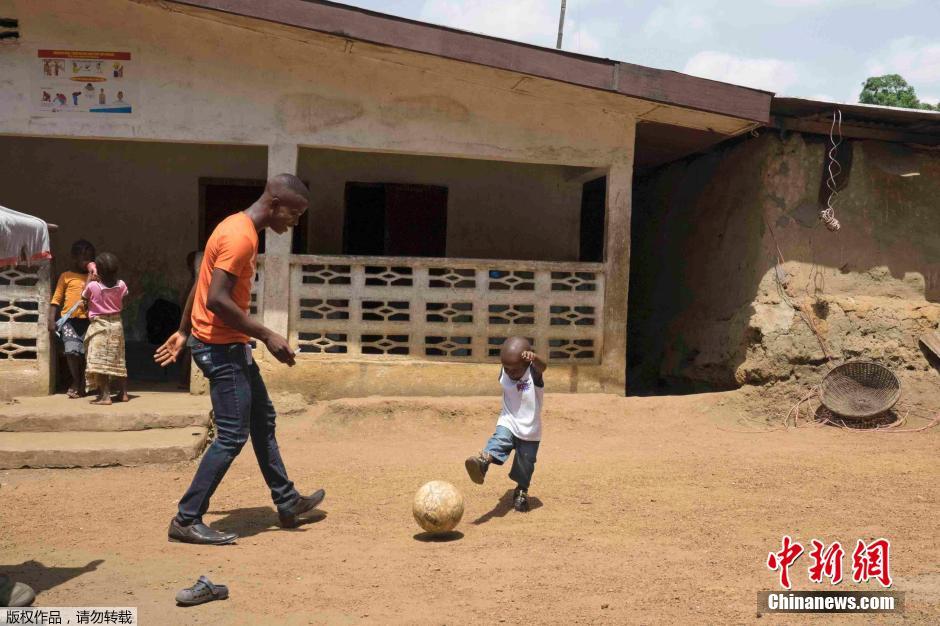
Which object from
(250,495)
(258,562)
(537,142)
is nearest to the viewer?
(258,562)

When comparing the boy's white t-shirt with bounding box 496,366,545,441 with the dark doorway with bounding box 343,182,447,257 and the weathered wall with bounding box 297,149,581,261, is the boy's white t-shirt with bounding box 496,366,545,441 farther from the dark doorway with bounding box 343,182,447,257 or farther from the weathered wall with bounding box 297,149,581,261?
the weathered wall with bounding box 297,149,581,261

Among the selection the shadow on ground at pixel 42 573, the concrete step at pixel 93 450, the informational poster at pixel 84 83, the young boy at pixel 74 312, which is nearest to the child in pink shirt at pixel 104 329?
the young boy at pixel 74 312

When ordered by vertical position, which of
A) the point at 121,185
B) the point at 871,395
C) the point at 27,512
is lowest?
the point at 27,512

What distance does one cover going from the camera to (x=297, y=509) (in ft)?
17.1

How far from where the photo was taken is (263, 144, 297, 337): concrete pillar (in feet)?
28.4

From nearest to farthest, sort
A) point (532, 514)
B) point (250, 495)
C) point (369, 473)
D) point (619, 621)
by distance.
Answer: point (619, 621) < point (532, 514) < point (250, 495) < point (369, 473)

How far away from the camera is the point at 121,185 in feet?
37.8

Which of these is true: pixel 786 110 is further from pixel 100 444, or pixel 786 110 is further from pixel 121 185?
pixel 121 185

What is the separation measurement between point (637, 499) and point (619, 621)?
2211mm

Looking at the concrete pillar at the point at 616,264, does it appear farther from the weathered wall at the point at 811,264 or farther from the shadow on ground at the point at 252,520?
the shadow on ground at the point at 252,520

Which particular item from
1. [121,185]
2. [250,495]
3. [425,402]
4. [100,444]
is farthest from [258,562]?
[121,185]

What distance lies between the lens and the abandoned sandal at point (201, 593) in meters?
3.84

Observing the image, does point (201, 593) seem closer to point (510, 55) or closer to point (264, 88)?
point (510, 55)

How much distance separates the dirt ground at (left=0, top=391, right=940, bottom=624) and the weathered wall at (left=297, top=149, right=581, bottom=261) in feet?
12.2
